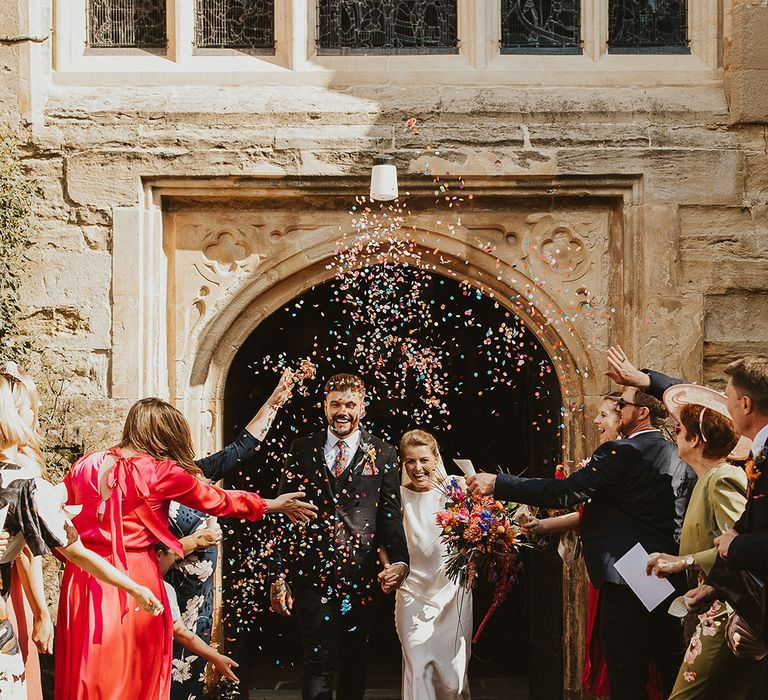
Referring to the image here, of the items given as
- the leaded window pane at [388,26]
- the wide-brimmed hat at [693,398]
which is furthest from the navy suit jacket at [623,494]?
the leaded window pane at [388,26]

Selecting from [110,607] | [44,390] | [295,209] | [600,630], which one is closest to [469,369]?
[295,209]

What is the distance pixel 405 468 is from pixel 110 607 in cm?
224

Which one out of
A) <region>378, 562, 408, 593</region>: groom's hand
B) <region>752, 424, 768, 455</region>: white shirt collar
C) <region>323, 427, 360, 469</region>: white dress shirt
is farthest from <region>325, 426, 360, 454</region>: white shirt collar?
<region>752, 424, 768, 455</region>: white shirt collar

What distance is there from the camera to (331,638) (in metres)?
6.52

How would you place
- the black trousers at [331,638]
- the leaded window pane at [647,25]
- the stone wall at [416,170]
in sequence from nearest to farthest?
the black trousers at [331,638]
the stone wall at [416,170]
the leaded window pane at [647,25]

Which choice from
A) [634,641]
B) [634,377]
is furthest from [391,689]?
[634,377]

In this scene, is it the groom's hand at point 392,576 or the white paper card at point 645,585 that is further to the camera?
the groom's hand at point 392,576

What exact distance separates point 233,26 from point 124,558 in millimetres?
3842

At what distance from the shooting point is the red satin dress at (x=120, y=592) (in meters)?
5.24

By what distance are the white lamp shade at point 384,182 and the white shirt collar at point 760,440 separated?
3.19m

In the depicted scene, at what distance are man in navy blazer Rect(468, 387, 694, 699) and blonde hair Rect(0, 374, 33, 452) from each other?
204 centimetres

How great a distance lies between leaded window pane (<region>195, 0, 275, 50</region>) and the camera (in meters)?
7.78

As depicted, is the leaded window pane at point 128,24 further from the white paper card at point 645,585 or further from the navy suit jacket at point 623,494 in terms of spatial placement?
the white paper card at point 645,585

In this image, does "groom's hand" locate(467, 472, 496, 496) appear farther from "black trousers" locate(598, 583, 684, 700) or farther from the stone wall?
the stone wall
